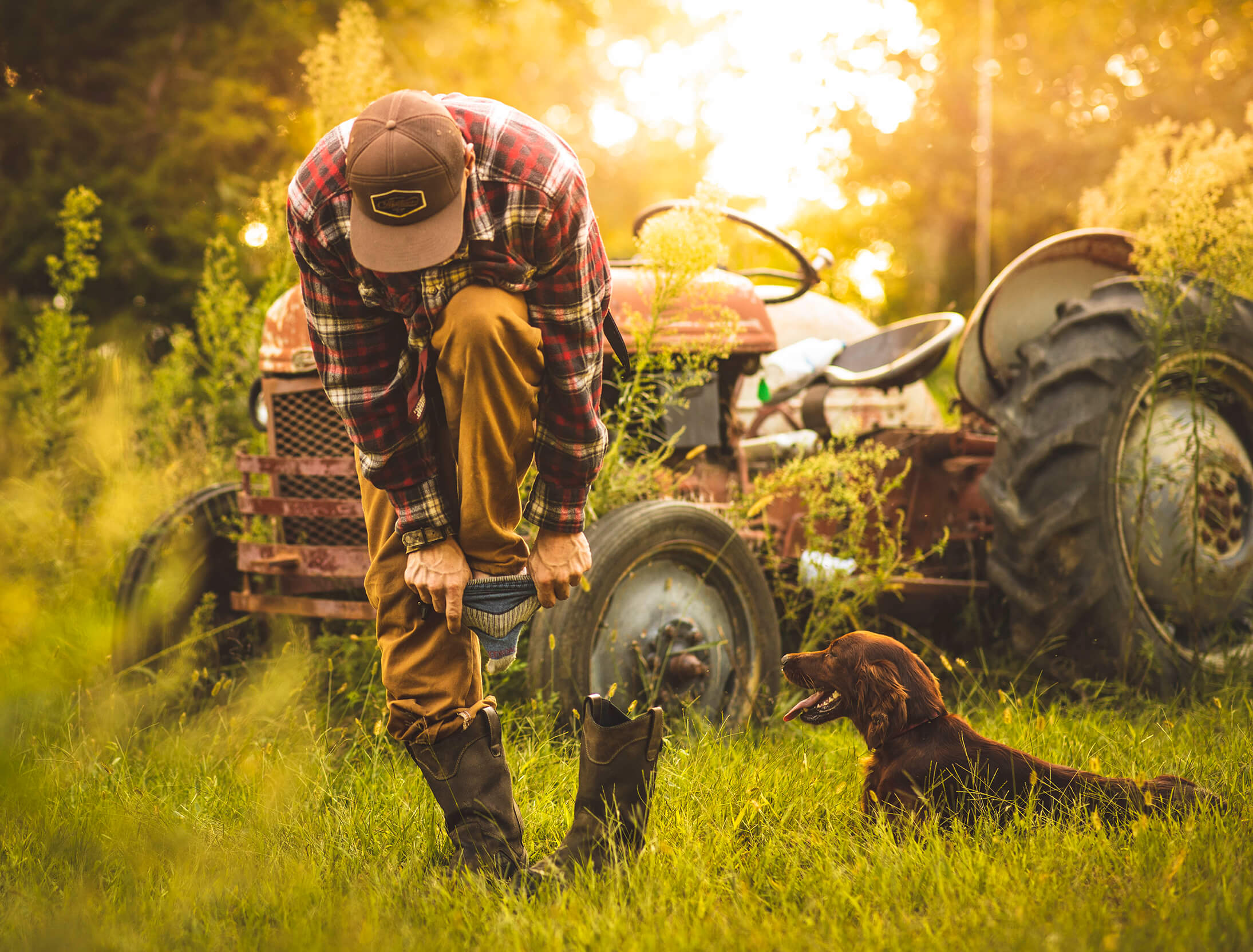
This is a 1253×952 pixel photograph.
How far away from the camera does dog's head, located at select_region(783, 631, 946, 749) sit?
197cm

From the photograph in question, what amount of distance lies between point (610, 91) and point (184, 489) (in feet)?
67.4

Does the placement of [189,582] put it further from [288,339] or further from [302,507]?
[288,339]

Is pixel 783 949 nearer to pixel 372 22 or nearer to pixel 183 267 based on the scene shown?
pixel 372 22

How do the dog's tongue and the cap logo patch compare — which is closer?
the cap logo patch

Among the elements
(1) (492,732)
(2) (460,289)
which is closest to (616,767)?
(1) (492,732)

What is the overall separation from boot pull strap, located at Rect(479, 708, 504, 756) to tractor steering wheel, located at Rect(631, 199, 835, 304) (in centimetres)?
164

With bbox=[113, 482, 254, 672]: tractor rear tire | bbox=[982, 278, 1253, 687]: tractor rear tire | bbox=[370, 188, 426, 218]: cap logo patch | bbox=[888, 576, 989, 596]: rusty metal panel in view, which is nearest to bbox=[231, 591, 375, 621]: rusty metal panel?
bbox=[113, 482, 254, 672]: tractor rear tire

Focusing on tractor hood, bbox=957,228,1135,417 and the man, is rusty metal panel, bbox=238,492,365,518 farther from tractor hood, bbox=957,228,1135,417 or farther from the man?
tractor hood, bbox=957,228,1135,417

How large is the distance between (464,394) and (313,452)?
4.65 feet

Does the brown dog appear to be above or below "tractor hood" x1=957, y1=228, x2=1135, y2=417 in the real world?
below

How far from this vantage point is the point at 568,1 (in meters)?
9.60

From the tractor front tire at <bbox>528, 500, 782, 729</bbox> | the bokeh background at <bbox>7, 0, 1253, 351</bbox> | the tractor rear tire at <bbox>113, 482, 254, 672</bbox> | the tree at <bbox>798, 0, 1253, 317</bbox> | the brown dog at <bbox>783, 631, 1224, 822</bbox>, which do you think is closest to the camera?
the brown dog at <bbox>783, 631, 1224, 822</bbox>

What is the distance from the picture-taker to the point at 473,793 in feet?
5.49

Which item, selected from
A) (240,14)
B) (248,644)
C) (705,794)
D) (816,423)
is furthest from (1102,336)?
(240,14)
